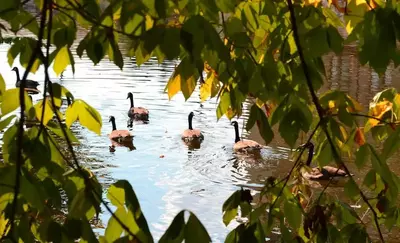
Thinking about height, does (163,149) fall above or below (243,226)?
below

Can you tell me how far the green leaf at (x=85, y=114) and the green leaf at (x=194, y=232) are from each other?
57cm

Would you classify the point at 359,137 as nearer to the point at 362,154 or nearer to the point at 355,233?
the point at 362,154

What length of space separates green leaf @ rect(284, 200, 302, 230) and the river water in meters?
3.47

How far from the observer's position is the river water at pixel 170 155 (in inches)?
325

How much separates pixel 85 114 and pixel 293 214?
597 millimetres

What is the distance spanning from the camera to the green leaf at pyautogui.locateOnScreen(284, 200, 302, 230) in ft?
5.23

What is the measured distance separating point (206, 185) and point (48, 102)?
7.28m

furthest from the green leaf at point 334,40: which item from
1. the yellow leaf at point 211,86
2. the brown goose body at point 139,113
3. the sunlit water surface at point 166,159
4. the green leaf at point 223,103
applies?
the brown goose body at point 139,113

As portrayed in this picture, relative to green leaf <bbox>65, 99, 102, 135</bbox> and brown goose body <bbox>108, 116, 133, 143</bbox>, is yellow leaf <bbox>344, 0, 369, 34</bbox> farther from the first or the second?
brown goose body <bbox>108, 116, 133, 143</bbox>

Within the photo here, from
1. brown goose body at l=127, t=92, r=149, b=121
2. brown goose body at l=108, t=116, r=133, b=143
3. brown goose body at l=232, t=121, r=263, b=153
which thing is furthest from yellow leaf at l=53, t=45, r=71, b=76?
brown goose body at l=127, t=92, r=149, b=121

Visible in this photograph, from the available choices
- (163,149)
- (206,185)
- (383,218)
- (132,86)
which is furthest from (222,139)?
(383,218)

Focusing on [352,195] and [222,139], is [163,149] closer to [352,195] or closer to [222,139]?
[222,139]

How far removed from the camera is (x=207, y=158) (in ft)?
33.7

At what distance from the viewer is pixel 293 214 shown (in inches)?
63.3
